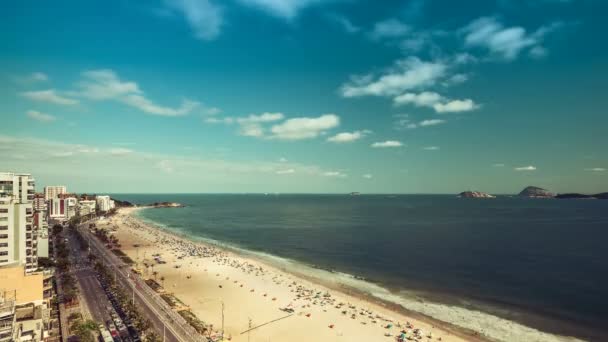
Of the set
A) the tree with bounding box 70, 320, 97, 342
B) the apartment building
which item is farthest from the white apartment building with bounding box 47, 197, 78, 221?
the tree with bounding box 70, 320, 97, 342

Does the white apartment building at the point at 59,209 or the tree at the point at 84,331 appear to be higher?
the white apartment building at the point at 59,209

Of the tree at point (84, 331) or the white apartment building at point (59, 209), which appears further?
the white apartment building at point (59, 209)

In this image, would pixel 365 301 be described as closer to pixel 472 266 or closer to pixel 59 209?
pixel 472 266

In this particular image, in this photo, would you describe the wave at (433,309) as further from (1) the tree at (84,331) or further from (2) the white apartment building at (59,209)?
(2) the white apartment building at (59,209)

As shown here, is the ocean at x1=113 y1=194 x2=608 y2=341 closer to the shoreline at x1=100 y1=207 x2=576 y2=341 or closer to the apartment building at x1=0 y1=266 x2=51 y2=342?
the shoreline at x1=100 y1=207 x2=576 y2=341

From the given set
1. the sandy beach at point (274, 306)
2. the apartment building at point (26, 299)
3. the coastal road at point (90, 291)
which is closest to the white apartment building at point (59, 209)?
the coastal road at point (90, 291)

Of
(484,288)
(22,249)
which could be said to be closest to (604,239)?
(484,288)
